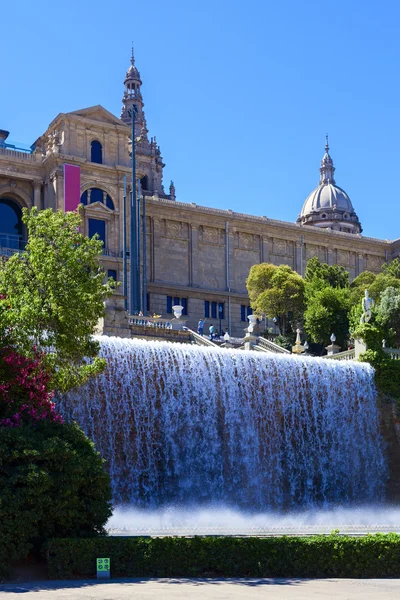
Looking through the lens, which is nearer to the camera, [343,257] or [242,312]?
[242,312]

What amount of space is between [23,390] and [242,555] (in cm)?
587

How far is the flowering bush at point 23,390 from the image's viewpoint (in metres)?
18.5

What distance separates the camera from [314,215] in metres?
118

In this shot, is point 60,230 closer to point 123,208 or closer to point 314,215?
point 123,208

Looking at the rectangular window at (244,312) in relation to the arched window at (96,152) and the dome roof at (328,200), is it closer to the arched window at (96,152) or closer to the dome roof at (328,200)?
the arched window at (96,152)

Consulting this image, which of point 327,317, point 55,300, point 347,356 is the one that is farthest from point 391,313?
point 55,300

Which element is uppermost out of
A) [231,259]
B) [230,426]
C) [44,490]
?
[231,259]

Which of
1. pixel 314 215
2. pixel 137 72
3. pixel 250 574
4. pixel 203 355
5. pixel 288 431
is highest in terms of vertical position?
pixel 137 72

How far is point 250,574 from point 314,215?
103 m

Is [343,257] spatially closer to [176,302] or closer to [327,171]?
[176,302]

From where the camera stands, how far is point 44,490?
16.5 metres

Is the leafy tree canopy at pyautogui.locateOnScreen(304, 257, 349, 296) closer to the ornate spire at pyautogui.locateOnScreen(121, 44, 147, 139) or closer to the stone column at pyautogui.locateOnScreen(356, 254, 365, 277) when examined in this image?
the stone column at pyautogui.locateOnScreen(356, 254, 365, 277)

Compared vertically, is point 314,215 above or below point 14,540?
above

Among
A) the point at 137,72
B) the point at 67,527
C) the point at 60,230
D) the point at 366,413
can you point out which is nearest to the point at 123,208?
the point at 366,413
